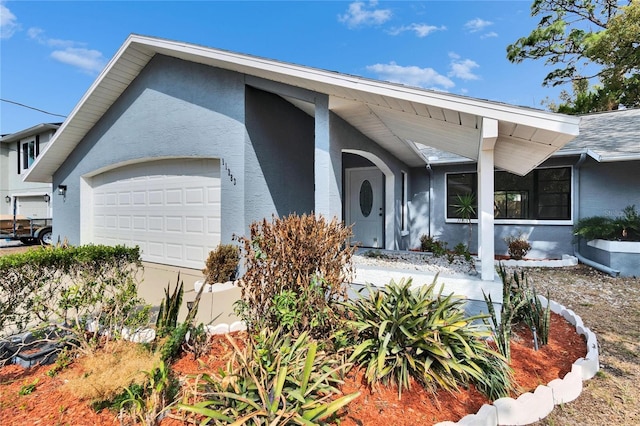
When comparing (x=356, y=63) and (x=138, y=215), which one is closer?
(x=138, y=215)

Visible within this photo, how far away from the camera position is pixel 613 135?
9461 mm

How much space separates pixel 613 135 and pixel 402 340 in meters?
11.1

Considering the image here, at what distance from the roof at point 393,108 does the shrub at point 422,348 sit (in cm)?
241

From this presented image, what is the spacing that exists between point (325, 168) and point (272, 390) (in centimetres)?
367

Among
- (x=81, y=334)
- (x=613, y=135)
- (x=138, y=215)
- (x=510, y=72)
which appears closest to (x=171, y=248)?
(x=138, y=215)

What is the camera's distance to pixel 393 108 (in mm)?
4770

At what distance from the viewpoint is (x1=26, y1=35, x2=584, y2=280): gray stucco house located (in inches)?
176

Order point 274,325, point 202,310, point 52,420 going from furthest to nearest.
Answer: point 202,310, point 274,325, point 52,420

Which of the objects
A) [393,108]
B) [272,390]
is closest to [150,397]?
[272,390]

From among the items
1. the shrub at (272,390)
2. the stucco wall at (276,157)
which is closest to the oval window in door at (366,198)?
the stucco wall at (276,157)

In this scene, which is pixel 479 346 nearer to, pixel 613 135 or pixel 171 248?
pixel 171 248

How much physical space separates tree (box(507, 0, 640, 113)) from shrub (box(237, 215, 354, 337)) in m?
14.7

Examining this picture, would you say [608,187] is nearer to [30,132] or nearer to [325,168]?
[325,168]

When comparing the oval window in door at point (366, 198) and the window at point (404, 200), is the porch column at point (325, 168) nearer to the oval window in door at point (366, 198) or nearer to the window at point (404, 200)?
the oval window in door at point (366, 198)
